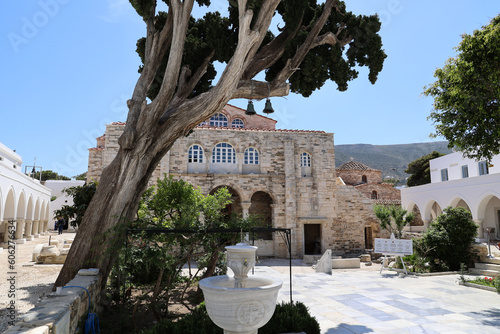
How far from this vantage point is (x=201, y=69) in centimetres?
900

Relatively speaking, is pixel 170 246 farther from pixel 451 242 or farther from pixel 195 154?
pixel 195 154

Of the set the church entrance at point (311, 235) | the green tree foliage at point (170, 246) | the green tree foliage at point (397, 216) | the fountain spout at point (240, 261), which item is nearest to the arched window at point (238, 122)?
the church entrance at point (311, 235)

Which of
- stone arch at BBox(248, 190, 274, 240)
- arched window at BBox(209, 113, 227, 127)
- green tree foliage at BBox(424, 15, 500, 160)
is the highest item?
arched window at BBox(209, 113, 227, 127)

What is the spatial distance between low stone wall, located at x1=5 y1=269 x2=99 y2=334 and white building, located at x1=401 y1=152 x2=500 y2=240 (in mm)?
18637

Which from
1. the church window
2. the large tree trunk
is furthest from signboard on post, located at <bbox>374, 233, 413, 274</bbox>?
the church window

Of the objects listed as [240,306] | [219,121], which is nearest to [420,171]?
[219,121]

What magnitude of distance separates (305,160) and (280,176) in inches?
85.7

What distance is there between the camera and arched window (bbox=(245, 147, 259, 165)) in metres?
20.7

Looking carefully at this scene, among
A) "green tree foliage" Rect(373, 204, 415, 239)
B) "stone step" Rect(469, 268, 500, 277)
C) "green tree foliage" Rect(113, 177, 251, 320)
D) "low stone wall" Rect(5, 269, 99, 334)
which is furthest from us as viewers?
"green tree foliage" Rect(373, 204, 415, 239)

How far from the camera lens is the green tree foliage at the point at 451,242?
484 inches

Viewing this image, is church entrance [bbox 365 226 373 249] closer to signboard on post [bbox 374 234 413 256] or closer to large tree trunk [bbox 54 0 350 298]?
signboard on post [bbox 374 234 413 256]

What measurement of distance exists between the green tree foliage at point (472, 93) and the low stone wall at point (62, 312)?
348 inches

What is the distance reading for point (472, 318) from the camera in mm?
6438

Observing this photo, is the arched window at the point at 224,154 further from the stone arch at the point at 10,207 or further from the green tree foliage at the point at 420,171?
the green tree foliage at the point at 420,171
